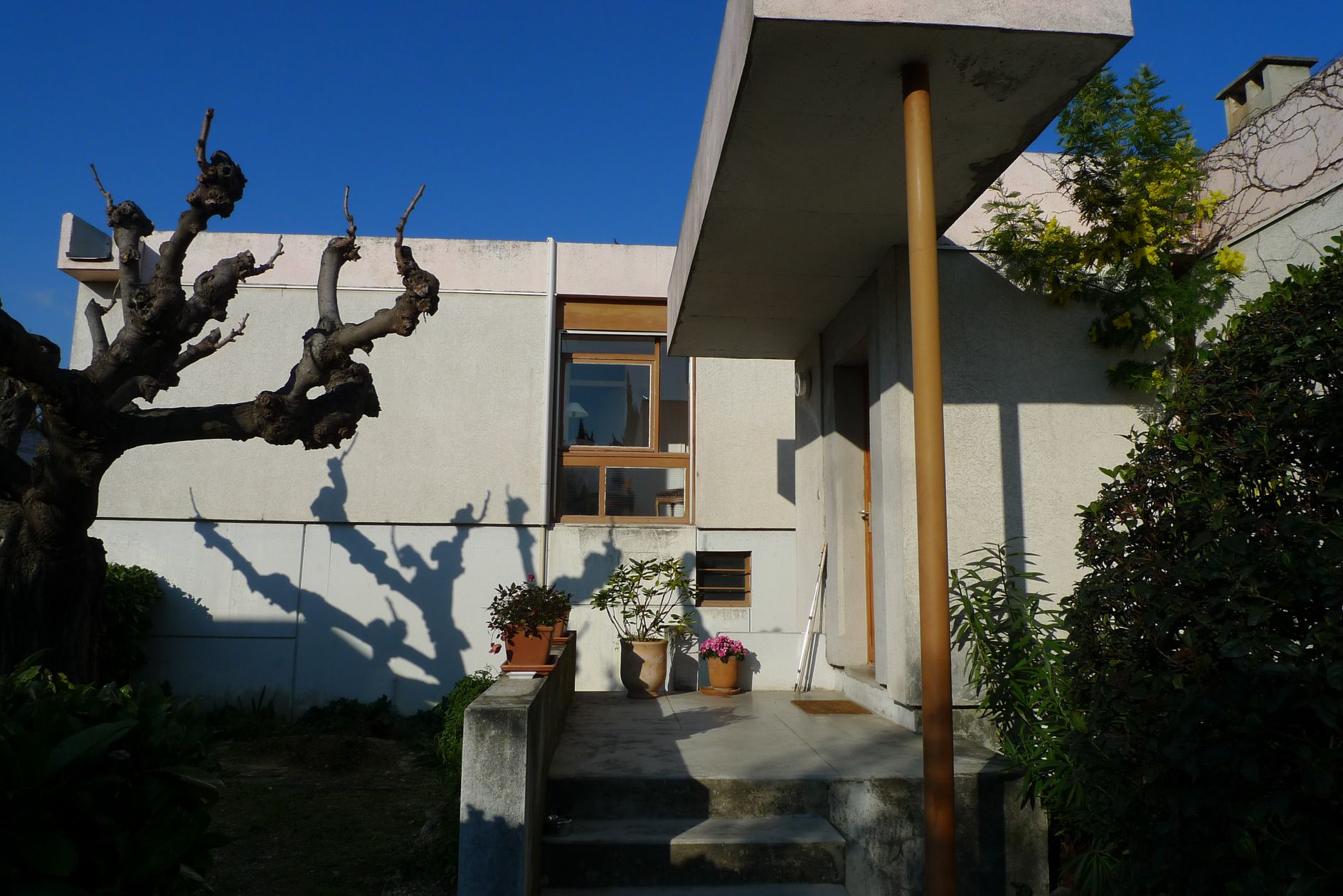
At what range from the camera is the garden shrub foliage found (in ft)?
7.47

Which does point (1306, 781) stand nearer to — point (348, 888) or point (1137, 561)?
point (1137, 561)

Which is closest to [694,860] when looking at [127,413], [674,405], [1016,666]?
[1016,666]

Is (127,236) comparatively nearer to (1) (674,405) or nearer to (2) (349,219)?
(2) (349,219)

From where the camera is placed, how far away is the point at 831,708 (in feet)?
21.5

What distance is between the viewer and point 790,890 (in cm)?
391

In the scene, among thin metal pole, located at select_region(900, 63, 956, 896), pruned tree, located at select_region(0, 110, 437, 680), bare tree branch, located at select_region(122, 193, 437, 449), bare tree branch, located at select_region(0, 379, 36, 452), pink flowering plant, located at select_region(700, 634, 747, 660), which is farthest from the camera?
pink flowering plant, located at select_region(700, 634, 747, 660)

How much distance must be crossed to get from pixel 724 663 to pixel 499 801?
472cm

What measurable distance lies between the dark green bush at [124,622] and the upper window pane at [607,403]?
452cm

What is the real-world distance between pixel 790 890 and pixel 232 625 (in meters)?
7.46

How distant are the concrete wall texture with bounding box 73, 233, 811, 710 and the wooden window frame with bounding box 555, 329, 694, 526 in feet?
0.80

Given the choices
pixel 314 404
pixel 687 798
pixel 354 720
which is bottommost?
pixel 354 720

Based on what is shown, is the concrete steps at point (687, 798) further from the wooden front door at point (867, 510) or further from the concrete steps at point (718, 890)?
the wooden front door at point (867, 510)

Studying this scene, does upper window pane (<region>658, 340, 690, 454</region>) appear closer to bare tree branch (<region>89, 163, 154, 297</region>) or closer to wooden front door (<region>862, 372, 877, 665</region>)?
wooden front door (<region>862, 372, 877, 665</region>)

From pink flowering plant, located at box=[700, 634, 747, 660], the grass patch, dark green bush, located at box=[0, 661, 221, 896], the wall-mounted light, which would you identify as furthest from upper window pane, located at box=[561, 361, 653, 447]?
dark green bush, located at box=[0, 661, 221, 896]
